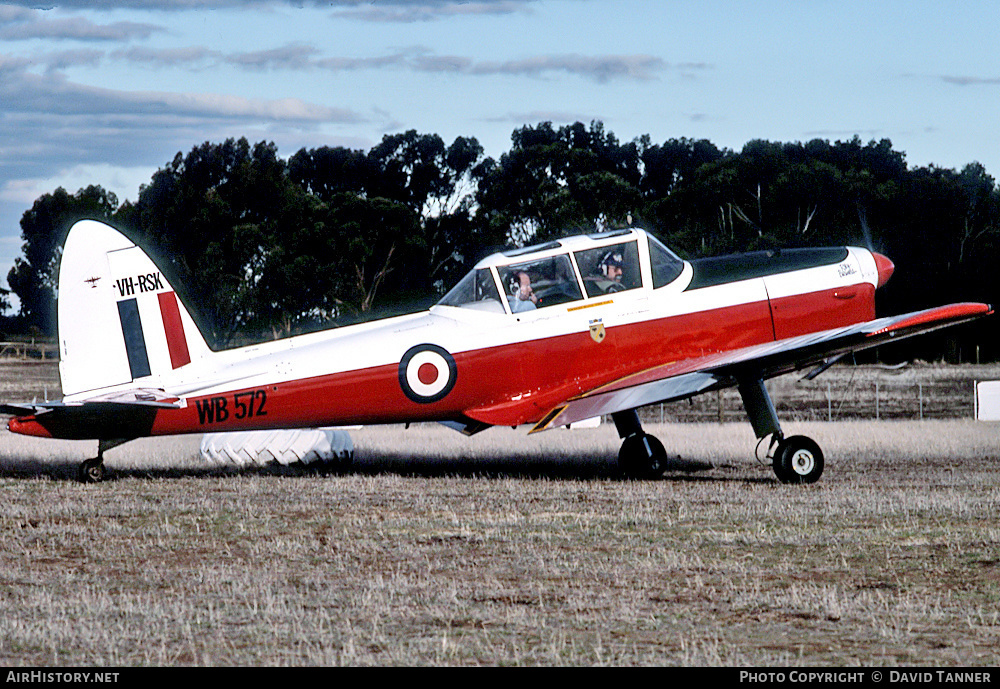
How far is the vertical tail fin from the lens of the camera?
13.3m

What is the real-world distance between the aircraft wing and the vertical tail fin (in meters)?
4.11

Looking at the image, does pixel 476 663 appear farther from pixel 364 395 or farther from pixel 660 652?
pixel 364 395

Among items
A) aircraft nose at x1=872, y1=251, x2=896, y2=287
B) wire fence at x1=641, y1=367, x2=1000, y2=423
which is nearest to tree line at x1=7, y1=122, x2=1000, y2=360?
wire fence at x1=641, y1=367, x2=1000, y2=423

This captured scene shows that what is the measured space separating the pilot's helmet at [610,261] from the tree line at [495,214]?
38.5 meters

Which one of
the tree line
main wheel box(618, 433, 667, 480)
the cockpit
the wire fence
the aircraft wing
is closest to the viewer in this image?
the aircraft wing

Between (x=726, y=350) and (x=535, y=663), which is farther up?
(x=726, y=350)

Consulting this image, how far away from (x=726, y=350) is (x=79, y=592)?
26.9ft

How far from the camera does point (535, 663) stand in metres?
6.01

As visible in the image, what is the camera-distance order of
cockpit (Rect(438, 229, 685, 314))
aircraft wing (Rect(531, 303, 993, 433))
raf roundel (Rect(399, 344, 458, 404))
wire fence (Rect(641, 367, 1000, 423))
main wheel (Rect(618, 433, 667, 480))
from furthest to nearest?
wire fence (Rect(641, 367, 1000, 423)) → main wheel (Rect(618, 433, 667, 480)) → cockpit (Rect(438, 229, 685, 314)) → raf roundel (Rect(399, 344, 458, 404)) → aircraft wing (Rect(531, 303, 993, 433))

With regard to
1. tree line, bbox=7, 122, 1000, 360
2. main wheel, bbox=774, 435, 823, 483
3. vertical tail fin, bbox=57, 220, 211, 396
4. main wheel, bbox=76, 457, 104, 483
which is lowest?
main wheel, bbox=774, 435, 823, 483

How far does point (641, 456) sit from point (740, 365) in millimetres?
2068

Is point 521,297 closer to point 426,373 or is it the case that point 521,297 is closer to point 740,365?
point 426,373

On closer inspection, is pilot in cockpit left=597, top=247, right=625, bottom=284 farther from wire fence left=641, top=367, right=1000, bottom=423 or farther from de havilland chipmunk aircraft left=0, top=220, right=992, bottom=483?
wire fence left=641, top=367, right=1000, bottom=423
